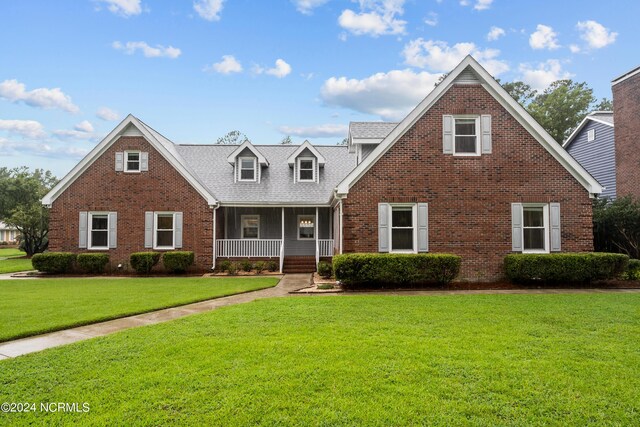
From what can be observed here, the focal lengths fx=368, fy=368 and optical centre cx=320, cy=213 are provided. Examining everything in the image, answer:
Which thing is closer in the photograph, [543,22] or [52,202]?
[543,22]

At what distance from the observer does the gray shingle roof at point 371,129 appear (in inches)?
662

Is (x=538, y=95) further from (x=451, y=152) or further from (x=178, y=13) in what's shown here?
(x=178, y=13)

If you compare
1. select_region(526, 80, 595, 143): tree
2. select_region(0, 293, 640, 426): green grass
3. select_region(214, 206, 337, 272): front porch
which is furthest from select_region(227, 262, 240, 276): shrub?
select_region(526, 80, 595, 143): tree

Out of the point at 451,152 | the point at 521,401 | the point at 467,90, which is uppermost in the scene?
the point at 467,90

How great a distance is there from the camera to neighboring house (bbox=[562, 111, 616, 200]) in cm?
2077

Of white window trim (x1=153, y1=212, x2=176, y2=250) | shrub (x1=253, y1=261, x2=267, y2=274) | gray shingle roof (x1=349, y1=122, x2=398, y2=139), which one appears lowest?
shrub (x1=253, y1=261, x2=267, y2=274)

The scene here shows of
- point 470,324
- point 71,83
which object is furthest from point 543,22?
point 71,83

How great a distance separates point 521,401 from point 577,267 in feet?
32.6

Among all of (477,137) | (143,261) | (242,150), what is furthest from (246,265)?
(477,137)

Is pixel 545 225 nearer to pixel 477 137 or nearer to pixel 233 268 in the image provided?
pixel 477 137

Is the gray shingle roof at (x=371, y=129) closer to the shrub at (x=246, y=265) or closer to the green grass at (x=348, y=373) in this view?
the shrub at (x=246, y=265)

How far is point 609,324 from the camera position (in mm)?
6555

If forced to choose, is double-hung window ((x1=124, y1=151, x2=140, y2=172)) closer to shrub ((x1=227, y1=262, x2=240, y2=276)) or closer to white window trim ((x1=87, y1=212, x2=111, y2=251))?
white window trim ((x1=87, y1=212, x2=111, y2=251))

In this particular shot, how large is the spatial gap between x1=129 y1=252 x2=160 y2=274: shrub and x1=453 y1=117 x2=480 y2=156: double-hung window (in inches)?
516
